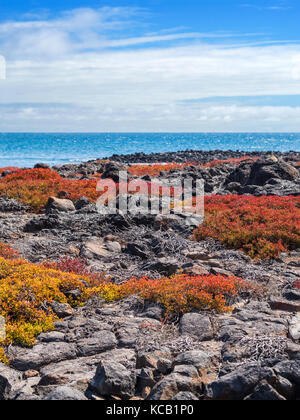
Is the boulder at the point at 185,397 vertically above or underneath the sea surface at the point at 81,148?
underneath

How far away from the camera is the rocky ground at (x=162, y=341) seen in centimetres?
578

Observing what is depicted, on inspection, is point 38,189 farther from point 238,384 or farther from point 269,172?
point 238,384

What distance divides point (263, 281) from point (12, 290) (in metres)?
6.22

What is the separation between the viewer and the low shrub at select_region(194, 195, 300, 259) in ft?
48.2

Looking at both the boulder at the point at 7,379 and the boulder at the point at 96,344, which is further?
the boulder at the point at 96,344

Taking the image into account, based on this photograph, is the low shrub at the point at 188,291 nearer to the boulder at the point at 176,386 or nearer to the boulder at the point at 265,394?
the boulder at the point at 176,386

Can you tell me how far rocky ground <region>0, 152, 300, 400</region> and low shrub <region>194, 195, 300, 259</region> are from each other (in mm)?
583

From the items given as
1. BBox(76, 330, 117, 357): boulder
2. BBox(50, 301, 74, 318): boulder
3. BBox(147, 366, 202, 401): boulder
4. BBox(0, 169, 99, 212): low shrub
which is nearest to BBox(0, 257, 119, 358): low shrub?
BBox(50, 301, 74, 318): boulder

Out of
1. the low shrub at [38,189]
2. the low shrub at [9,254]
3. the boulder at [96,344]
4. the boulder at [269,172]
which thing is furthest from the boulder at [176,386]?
the boulder at [269,172]
